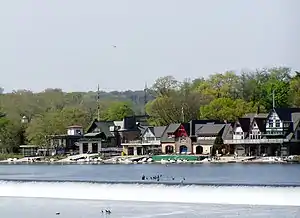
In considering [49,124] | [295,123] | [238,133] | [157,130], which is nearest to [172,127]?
[157,130]

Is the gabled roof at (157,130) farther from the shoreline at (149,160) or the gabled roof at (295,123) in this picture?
the gabled roof at (295,123)

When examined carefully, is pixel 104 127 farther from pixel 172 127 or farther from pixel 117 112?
pixel 172 127

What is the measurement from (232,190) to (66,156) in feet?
110

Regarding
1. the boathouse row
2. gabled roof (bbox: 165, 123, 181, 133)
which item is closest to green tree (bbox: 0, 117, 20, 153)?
the boathouse row

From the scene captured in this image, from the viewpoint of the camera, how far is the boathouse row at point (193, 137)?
43.5 m

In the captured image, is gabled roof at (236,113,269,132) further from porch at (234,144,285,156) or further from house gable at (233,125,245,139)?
porch at (234,144,285,156)

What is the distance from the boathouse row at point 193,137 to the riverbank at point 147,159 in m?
1.82

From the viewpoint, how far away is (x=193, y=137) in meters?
47.0

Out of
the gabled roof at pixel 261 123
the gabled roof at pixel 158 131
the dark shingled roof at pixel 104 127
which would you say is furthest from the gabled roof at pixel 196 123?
the dark shingled roof at pixel 104 127

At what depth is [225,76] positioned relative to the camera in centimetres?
5456

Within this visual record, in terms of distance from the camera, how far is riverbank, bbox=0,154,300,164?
40.7 metres

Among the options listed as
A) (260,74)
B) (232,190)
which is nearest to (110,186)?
(232,190)

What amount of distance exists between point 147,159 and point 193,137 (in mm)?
3265

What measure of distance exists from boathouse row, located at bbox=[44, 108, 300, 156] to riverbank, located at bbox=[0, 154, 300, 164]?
1.82 m
